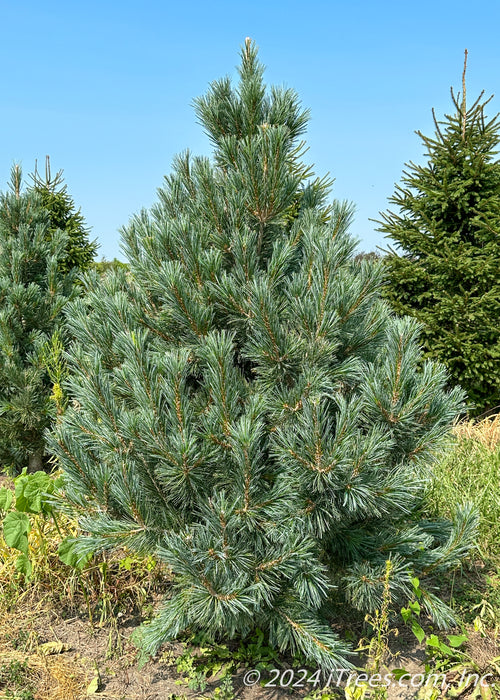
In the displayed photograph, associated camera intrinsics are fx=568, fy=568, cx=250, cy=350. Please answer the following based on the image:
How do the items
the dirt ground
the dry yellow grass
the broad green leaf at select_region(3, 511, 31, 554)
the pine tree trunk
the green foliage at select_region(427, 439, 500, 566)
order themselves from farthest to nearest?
the pine tree trunk < the dry yellow grass < the green foliage at select_region(427, 439, 500, 566) < the broad green leaf at select_region(3, 511, 31, 554) < the dirt ground

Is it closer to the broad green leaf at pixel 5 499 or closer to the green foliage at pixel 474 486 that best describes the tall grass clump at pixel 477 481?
the green foliage at pixel 474 486

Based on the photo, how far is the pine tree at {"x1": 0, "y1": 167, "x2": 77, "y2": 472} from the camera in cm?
553

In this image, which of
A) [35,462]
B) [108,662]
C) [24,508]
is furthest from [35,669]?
[35,462]

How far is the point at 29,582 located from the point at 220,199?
8.47ft

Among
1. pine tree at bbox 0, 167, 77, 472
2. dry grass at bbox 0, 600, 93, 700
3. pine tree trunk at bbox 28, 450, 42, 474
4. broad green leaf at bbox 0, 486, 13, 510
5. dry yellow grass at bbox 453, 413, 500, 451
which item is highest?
pine tree at bbox 0, 167, 77, 472

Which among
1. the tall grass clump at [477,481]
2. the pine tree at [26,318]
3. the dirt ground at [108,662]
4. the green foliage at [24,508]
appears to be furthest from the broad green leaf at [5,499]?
the tall grass clump at [477,481]

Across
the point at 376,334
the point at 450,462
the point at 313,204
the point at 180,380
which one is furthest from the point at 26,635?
the point at 450,462

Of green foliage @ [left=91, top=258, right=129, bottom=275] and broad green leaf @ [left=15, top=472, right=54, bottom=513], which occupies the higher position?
green foliage @ [left=91, top=258, right=129, bottom=275]

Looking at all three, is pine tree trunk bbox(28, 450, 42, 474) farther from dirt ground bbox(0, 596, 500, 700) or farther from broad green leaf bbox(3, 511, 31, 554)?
broad green leaf bbox(3, 511, 31, 554)

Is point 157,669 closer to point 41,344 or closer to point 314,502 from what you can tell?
point 314,502

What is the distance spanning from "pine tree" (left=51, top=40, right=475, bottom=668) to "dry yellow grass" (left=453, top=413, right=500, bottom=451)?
115 inches

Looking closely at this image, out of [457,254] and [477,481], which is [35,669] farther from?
[457,254]

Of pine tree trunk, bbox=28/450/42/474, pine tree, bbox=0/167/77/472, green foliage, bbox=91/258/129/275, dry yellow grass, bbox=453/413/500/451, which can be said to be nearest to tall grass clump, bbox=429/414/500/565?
dry yellow grass, bbox=453/413/500/451

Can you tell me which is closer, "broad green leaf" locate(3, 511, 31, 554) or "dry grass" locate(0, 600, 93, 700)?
"dry grass" locate(0, 600, 93, 700)
